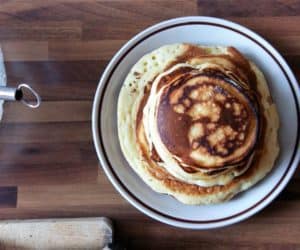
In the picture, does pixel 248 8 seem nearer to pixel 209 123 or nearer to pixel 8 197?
pixel 209 123

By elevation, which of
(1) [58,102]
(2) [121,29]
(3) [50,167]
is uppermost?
(2) [121,29]

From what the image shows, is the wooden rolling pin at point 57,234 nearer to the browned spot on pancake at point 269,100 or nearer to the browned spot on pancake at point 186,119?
the browned spot on pancake at point 186,119

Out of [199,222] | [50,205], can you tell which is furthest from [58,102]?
[199,222]

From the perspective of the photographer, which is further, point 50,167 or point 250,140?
point 50,167

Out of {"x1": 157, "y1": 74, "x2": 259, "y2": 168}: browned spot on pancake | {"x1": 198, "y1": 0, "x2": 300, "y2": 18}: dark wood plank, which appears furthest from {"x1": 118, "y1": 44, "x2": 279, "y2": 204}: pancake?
{"x1": 198, "y1": 0, "x2": 300, "y2": 18}: dark wood plank

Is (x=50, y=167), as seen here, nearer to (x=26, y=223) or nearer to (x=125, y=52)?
(x=26, y=223)

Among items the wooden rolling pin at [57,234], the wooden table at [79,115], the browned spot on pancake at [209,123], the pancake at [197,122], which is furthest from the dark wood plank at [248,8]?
the wooden rolling pin at [57,234]

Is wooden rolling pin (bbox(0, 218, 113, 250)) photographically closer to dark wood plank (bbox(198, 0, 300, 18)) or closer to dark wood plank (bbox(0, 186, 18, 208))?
dark wood plank (bbox(0, 186, 18, 208))
